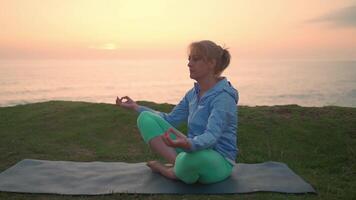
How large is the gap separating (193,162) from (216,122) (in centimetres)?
42

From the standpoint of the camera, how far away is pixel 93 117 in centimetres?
702

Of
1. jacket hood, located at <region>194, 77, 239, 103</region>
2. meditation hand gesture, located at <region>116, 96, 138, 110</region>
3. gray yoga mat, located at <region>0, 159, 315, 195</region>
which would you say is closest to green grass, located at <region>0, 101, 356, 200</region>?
gray yoga mat, located at <region>0, 159, 315, 195</region>

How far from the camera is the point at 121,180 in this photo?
3785mm

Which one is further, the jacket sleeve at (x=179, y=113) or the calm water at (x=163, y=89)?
the calm water at (x=163, y=89)

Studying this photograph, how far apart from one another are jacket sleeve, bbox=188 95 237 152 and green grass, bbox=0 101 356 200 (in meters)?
0.48

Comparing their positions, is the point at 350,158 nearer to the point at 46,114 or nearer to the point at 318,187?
the point at 318,187

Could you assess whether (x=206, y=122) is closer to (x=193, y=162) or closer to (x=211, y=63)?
(x=193, y=162)

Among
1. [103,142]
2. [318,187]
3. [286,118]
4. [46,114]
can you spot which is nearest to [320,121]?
[286,118]

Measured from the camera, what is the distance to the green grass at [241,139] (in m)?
4.18

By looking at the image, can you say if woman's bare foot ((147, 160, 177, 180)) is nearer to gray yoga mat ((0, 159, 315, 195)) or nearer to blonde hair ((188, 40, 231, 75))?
gray yoga mat ((0, 159, 315, 195))

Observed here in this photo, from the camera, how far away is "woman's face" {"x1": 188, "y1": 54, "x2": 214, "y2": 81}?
3.52m

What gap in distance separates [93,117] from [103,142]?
50.9 inches

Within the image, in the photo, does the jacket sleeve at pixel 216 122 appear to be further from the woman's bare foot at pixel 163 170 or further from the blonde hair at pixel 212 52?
the woman's bare foot at pixel 163 170

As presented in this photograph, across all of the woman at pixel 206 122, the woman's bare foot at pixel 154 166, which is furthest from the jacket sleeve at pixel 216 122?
the woman's bare foot at pixel 154 166
